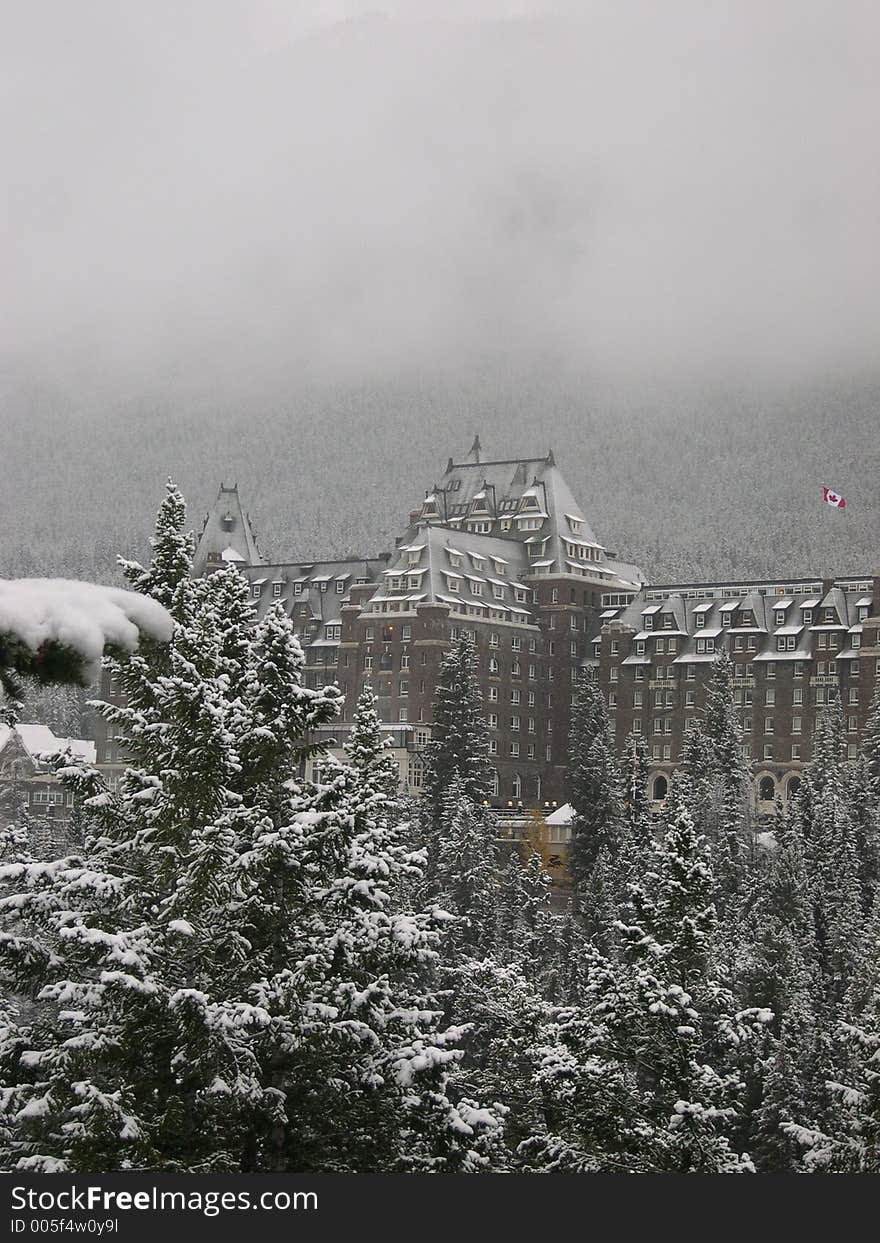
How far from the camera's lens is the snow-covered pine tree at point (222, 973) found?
75.4ft

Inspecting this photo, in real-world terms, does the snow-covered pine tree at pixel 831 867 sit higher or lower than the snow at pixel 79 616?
lower

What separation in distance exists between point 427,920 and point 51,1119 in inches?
233

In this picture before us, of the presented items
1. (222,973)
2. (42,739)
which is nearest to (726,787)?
(42,739)

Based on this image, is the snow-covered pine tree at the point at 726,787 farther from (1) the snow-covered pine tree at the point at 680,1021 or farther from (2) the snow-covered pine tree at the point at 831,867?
(1) the snow-covered pine tree at the point at 680,1021

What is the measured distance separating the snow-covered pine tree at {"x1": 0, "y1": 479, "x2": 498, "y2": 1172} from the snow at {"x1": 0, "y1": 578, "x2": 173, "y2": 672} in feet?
48.0

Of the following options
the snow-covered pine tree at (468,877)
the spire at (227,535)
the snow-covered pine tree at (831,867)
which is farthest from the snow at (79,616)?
the spire at (227,535)

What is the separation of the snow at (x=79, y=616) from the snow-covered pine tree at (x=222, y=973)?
14.6m

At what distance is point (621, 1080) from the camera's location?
106ft

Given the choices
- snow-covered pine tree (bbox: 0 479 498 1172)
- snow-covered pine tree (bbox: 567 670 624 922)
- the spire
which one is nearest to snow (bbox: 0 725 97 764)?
the spire

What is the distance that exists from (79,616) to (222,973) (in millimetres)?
16612

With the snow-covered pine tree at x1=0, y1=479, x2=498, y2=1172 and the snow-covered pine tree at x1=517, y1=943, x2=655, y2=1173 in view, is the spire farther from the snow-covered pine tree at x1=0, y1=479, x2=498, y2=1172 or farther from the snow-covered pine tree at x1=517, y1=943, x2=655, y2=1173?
the snow-covered pine tree at x1=0, y1=479, x2=498, y2=1172

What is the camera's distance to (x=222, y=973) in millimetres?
24328

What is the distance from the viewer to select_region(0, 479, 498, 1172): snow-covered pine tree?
2298 centimetres

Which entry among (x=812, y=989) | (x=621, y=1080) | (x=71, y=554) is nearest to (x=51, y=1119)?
(x=621, y=1080)
